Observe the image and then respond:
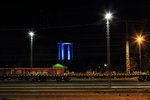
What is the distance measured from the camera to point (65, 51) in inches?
2869

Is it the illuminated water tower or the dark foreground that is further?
the illuminated water tower

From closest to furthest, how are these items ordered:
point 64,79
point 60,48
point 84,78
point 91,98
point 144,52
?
point 91,98 < point 64,79 < point 84,78 < point 144,52 < point 60,48

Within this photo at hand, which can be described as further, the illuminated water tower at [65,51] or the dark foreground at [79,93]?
the illuminated water tower at [65,51]

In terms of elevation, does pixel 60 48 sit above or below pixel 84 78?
above

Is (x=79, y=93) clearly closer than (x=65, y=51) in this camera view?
Yes

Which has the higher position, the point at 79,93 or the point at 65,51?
the point at 65,51

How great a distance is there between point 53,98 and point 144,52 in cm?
4066

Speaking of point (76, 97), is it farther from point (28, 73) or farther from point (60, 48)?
point (60, 48)

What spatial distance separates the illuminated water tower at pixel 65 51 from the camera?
71.7 m

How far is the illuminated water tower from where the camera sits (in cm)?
7169

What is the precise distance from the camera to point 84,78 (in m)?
39.7

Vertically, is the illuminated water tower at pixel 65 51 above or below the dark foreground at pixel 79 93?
above

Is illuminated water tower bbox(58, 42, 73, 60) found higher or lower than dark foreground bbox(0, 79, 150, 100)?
higher

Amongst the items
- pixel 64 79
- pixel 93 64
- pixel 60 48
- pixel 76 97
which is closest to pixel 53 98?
pixel 76 97
